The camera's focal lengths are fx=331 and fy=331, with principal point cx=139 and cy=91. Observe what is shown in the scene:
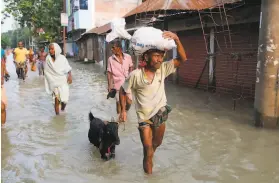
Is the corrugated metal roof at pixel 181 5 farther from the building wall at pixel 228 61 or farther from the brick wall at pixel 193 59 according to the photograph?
the brick wall at pixel 193 59

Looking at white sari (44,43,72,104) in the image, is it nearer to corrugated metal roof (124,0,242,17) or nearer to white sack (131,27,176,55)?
corrugated metal roof (124,0,242,17)

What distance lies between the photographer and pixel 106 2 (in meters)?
30.9

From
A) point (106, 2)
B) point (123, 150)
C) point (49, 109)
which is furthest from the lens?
point (106, 2)

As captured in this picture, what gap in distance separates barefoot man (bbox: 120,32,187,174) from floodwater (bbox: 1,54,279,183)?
0.61m

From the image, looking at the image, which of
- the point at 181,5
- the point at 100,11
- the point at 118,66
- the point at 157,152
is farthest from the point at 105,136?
the point at 100,11

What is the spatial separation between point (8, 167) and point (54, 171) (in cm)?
65

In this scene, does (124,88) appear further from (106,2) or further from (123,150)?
(106,2)

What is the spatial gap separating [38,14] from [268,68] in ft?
105

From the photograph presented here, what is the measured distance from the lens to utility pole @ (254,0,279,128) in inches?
209

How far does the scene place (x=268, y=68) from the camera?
5.46 metres

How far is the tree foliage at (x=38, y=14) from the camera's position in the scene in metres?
32.6

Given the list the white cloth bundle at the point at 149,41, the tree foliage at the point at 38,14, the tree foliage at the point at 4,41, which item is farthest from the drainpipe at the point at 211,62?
the tree foliage at the point at 38,14

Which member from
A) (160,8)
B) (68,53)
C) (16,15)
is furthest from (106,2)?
(160,8)

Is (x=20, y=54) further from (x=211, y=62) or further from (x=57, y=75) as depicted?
(x=211, y=62)
